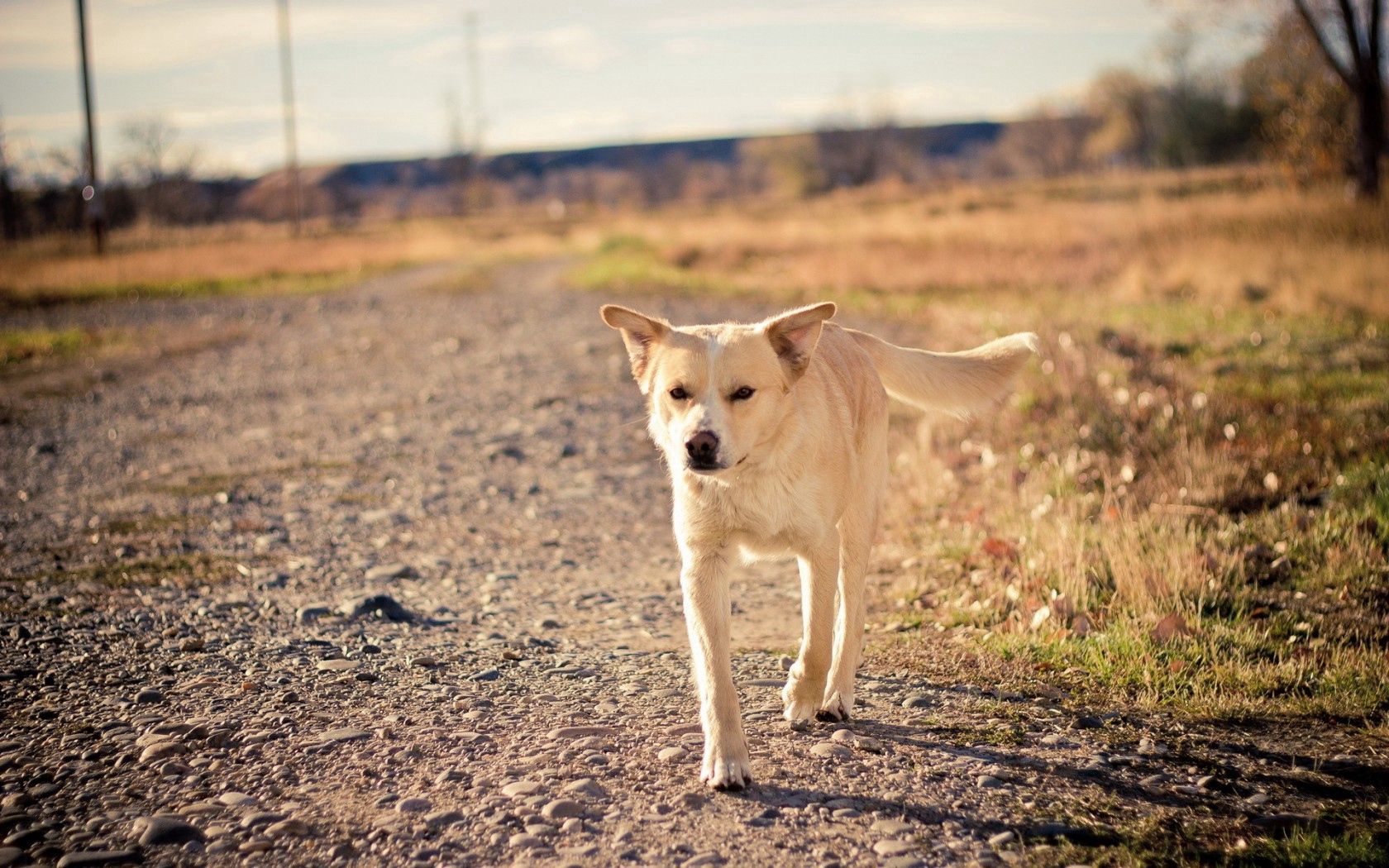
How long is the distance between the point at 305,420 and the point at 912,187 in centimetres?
4531

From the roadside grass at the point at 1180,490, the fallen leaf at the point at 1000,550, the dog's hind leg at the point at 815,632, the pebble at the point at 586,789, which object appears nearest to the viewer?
the pebble at the point at 586,789

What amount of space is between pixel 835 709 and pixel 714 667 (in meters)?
0.63

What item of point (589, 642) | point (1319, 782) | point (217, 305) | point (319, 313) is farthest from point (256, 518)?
point (217, 305)

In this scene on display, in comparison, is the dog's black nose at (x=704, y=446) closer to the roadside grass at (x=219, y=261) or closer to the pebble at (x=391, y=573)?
the pebble at (x=391, y=573)

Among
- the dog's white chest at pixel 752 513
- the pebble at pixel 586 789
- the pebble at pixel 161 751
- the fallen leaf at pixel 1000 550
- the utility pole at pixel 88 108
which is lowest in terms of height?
the pebble at pixel 586 789

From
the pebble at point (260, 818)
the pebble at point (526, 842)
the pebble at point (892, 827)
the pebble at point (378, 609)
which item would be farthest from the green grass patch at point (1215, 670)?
the pebble at point (260, 818)

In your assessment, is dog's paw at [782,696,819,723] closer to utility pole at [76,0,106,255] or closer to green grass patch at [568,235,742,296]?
green grass patch at [568,235,742,296]

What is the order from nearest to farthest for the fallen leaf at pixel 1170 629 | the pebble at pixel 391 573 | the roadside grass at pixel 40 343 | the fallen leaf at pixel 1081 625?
1. the fallen leaf at pixel 1170 629
2. the fallen leaf at pixel 1081 625
3. the pebble at pixel 391 573
4. the roadside grass at pixel 40 343

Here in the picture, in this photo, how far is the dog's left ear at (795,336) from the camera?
3.81 meters

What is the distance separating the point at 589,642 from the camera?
4656mm

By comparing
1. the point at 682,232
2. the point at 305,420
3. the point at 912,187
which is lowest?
the point at 305,420

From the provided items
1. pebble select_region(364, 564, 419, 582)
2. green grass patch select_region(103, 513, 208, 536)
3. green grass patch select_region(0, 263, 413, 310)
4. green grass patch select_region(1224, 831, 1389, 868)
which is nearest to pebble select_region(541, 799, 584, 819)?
green grass patch select_region(1224, 831, 1389, 868)

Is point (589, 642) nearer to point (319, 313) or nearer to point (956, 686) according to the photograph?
point (956, 686)

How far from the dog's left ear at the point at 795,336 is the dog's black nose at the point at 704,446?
20.2 inches
